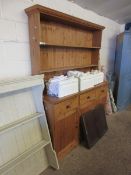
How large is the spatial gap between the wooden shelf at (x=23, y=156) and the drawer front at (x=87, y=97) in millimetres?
777

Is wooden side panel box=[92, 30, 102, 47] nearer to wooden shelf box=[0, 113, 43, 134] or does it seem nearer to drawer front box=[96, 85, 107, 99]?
drawer front box=[96, 85, 107, 99]

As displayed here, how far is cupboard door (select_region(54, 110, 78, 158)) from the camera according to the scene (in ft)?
6.14

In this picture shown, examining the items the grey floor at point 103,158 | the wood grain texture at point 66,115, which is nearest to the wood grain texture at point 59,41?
the wood grain texture at point 66,115

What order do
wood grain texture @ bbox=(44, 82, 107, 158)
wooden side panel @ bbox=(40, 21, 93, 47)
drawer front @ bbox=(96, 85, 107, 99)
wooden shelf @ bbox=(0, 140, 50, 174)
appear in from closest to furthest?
wooden shelf @ bbox=(0, 140, 50, 174)
wood grain texture @ bbox=(44, 82, 107, 158)
wooden side panel @ bbox=(40, 21, 93, 47)
drawer front @ bbox=(96, 85, 107, 99)

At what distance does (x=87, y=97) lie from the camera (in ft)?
7.41

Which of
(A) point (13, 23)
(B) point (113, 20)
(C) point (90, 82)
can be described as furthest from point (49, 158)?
(B) point (113, 20)

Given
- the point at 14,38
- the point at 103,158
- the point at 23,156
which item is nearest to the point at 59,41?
the point at 14,38

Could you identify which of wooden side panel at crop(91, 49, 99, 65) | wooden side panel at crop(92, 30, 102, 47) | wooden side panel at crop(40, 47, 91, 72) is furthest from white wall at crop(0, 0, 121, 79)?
wooden side panel at crop(91, 49, 99, 65)

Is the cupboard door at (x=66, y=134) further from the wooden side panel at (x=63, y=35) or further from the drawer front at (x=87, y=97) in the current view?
the wooden side panel at (x=63, y=35)

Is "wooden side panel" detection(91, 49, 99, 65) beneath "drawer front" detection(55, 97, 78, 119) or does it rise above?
above

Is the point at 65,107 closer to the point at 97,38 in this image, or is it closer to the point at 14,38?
the point at 14,38

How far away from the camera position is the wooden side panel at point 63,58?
80.9 inches

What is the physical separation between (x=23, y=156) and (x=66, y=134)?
2.16 ft

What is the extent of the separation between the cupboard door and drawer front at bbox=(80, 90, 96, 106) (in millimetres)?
224
